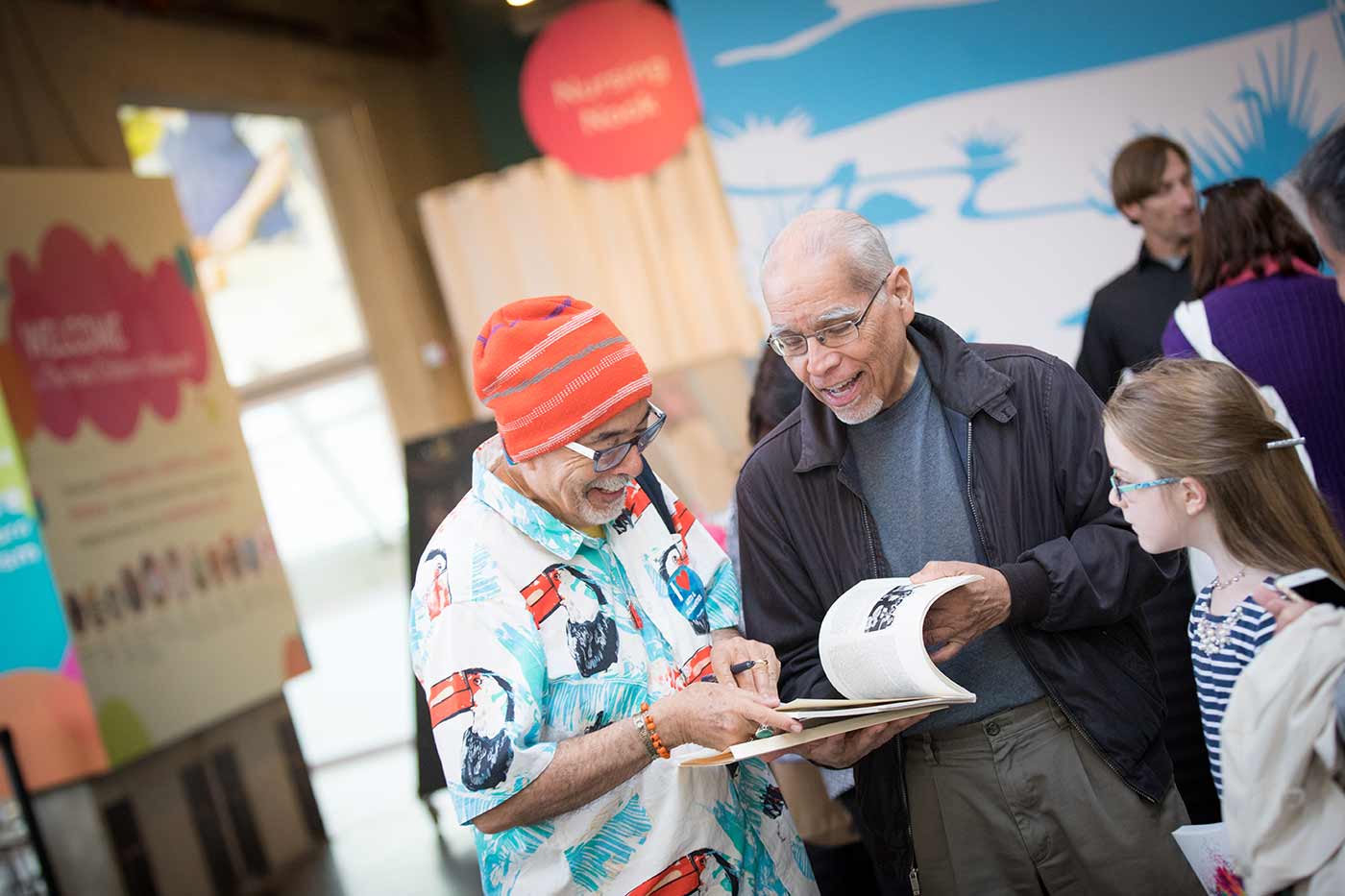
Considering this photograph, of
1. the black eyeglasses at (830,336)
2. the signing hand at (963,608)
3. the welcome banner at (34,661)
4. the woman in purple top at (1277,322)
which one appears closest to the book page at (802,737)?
the signing hand at (963,608)

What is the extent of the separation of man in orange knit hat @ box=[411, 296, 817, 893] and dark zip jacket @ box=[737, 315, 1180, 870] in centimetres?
16

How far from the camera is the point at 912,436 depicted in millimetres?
2043

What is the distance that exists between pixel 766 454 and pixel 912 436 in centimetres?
26

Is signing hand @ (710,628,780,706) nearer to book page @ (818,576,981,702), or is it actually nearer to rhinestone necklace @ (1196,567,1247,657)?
book page @ (818,576,981,702)

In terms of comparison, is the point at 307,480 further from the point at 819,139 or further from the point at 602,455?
the point at 602,455

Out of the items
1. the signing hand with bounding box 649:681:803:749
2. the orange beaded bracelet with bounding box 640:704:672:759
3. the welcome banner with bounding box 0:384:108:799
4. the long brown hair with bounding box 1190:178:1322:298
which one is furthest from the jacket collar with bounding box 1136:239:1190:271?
the welcome banner with bounding box 0:384:108:799

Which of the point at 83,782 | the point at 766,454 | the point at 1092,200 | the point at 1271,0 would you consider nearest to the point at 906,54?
the point at 1092,200

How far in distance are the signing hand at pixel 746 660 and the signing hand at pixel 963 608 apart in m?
0.26

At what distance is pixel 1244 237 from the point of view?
3025mm

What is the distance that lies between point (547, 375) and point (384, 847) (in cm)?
441

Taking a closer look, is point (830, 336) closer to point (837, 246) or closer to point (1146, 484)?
point (837, 246)

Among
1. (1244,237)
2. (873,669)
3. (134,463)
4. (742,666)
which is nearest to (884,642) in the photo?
(873,669)

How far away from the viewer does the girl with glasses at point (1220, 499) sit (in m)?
1.66

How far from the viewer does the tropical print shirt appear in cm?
173
